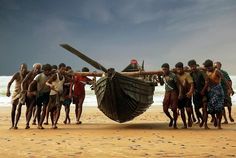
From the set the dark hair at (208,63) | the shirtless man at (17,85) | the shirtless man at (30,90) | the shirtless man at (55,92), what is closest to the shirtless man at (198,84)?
the dark hair at (208,63)

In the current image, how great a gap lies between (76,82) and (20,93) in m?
2.48

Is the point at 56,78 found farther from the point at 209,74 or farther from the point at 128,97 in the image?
the point at 209,74

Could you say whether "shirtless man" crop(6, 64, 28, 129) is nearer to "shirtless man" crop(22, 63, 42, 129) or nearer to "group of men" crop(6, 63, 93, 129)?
"group of men" crop(6, 63, 93, 129)

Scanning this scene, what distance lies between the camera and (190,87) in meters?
10.9

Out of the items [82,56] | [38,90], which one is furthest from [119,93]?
[38,90]

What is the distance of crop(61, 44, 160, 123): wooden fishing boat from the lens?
10875mm

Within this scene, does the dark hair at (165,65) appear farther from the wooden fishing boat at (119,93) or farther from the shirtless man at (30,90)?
the shirtless man at (30,90)

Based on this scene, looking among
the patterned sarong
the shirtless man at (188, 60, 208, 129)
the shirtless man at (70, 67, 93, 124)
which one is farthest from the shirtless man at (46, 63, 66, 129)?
the patterned sarong

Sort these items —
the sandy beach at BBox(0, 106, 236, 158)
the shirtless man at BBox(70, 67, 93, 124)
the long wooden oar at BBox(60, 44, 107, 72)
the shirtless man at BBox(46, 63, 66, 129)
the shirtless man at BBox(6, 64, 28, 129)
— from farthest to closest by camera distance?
the shirtless man at BBox(70, 67, 93, 124)
the long wooden oar at BBox(60, 44, 107, 72)
the shirtless man at BBox(6, 64, 28, 129)
the shirtless man at BBox(46, 63, 66, 129)
the sandy beach at BBox(0, 106, 236, 158)

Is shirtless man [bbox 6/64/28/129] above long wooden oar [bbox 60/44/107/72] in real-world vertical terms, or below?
below

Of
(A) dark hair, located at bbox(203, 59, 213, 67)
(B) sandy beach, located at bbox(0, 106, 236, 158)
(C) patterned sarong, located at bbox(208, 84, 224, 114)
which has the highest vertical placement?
(A) dark hair, located at bbox(203, 59, 213, 67)

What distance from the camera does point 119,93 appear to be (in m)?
11.0

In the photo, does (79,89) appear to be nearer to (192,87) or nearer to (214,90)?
(192,87)

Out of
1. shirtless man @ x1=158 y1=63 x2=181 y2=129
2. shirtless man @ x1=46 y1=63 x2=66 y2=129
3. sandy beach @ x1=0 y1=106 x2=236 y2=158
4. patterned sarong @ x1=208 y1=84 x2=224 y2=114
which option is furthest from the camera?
shirtless man @ x1=46 y1=63 x2=66 y2=129
